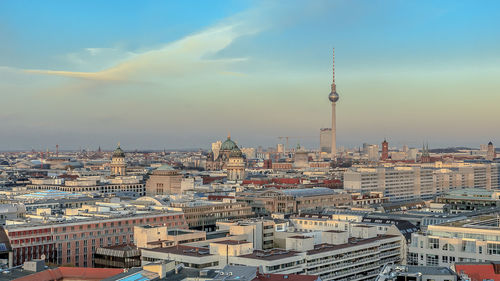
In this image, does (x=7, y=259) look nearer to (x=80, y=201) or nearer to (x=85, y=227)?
(x=85, y=227)

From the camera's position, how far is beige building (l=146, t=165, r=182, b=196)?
16288 cm

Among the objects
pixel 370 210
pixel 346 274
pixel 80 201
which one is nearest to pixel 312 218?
pixel 370 210

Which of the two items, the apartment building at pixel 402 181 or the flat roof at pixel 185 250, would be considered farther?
the apartment building at pixel 402 181

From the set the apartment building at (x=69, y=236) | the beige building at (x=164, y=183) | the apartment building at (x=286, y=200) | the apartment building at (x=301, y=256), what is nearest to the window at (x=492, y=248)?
the apartment building at (x=301, y=256)

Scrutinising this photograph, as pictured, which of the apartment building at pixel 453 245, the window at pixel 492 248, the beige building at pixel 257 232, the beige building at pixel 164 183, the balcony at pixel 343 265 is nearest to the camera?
the balcony at pixel 343 265

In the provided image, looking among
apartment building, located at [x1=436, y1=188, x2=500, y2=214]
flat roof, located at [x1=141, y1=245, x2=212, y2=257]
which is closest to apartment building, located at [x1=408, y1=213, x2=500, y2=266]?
flat roof, located at [x1=141, y1=245, x2=212, y2=257]

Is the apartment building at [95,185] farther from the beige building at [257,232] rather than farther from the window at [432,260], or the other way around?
the window at [432,260]

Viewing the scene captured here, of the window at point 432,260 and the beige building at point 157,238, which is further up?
the beige building at point 157,238

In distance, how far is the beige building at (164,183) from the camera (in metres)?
163

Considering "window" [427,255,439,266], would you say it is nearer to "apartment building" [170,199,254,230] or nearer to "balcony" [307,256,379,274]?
"balcony" [307,256,379,274]

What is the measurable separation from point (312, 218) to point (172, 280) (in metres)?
49.8

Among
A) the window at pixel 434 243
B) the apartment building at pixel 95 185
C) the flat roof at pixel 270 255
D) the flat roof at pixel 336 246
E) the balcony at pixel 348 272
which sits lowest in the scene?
the balcony at pixel 348 272

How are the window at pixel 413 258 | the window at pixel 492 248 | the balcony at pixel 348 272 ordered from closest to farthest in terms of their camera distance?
the window at pixel 492 248, the balcony at pixel 348 272, the window at pixel 413 258

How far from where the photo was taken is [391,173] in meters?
175
